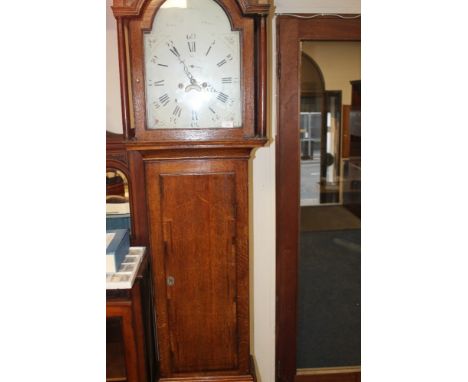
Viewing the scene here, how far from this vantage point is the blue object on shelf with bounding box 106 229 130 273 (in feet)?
3.95

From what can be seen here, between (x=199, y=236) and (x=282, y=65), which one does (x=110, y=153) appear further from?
(x=282, y=65)

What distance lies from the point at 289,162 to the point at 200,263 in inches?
27.3

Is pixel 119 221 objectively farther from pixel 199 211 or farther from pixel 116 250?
pixel 199 211

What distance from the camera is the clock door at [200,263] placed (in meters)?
1.21

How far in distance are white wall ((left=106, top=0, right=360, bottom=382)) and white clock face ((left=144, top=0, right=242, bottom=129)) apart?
471mm

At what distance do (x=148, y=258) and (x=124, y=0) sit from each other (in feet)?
2.84

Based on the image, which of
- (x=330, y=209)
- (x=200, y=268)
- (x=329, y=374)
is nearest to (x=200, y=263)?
(x=200, y=268)

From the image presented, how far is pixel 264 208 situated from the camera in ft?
5.63

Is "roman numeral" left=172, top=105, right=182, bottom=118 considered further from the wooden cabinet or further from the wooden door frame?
the wooden door frame

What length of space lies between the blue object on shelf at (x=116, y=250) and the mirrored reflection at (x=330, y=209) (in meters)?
0.93

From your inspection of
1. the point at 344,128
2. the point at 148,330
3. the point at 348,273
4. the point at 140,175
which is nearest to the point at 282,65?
the point at 140,175

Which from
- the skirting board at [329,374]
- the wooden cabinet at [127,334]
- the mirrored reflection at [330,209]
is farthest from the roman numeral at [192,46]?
the skirting board at [329,374]

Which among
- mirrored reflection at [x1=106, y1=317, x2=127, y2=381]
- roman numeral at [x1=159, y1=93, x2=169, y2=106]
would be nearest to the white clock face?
roman numeral at [x1=159, y1=93, x2=169, y2=106]
